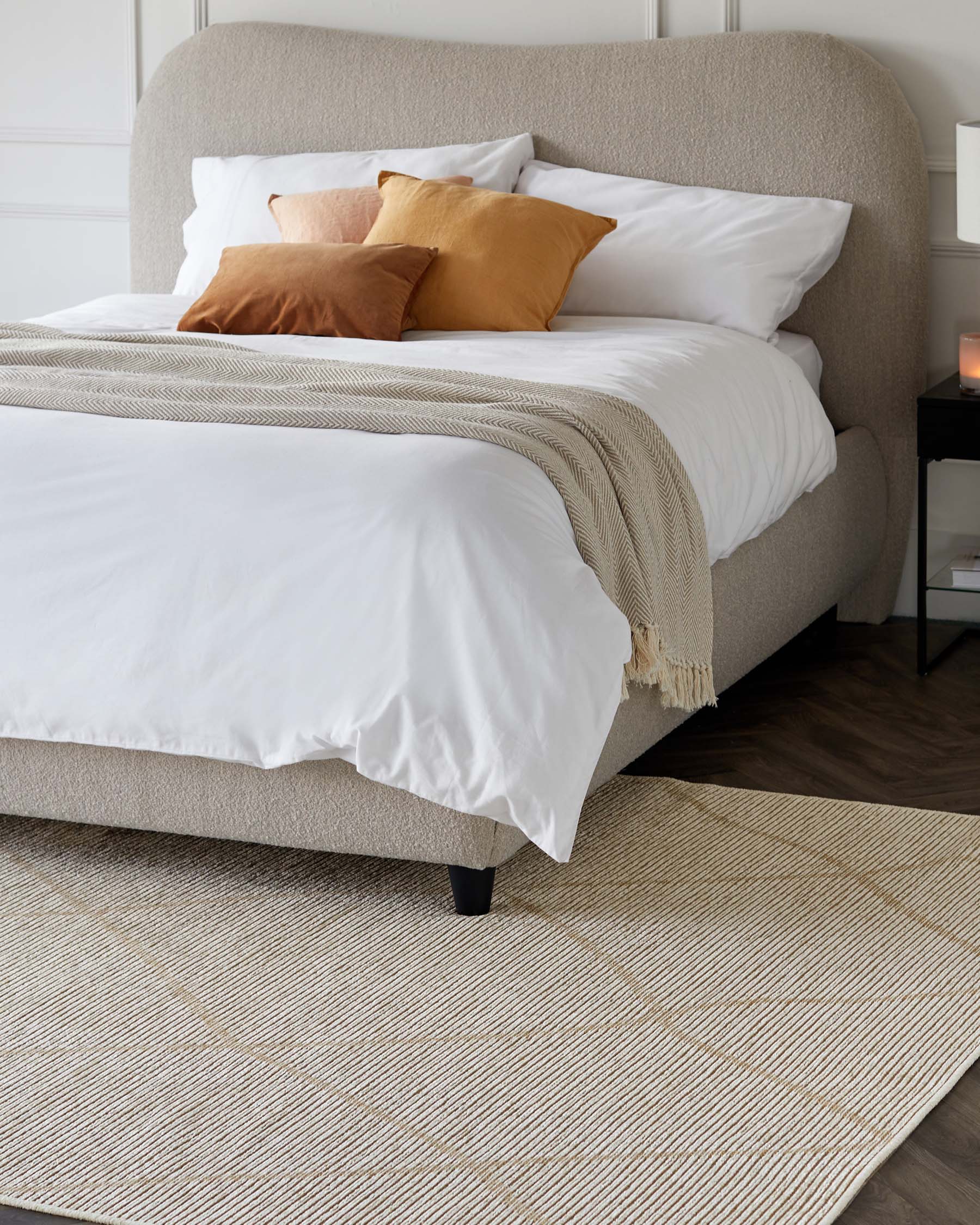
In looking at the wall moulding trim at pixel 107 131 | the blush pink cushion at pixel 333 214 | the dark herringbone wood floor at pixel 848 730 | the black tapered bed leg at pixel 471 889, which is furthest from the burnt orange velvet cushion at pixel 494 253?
the black tapered bed leg at pixel 471 889

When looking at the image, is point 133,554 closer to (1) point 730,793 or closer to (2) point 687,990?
(2) point 687,990

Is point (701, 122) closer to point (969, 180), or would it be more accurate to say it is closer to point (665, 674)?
point (969, 180)

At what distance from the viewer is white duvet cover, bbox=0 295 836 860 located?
2.12 metres

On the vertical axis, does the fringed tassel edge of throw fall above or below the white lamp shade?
below

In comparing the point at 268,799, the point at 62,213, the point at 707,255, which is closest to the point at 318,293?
the point at 707,255

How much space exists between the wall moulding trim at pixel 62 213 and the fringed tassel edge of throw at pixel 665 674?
2.83 metres

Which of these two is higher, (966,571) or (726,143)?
(726,143)

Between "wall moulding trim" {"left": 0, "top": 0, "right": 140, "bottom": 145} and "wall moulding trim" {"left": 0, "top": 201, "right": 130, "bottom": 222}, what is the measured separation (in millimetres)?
185

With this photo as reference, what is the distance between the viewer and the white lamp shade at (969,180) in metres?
3.29

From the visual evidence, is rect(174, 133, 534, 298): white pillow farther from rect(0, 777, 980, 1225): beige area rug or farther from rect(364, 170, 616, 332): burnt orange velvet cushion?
rect(0, 777, 980, 1225): beige area rug

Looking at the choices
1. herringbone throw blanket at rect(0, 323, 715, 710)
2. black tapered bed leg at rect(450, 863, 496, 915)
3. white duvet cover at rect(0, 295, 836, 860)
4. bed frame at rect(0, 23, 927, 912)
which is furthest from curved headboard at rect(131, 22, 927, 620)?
black tapered bed leg at rect(450, 863, 496, 915)

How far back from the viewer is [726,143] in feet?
12.5

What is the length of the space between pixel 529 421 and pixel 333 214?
1632 millimetres

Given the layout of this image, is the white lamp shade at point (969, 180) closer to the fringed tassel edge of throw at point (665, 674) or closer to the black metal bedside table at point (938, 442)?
the black metal bedside table at point (938, 442)
